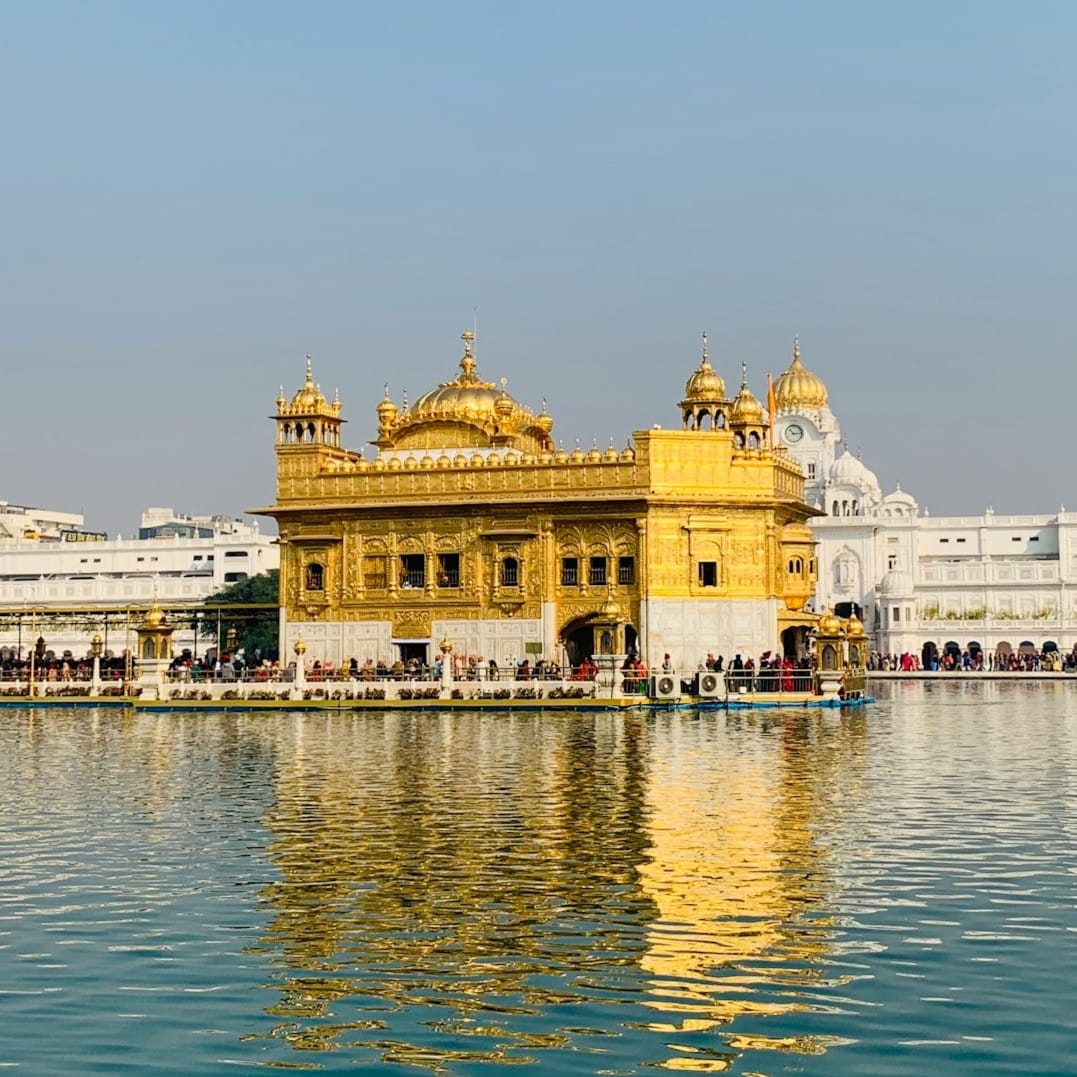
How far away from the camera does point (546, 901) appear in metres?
12.9

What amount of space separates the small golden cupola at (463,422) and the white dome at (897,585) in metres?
39.9

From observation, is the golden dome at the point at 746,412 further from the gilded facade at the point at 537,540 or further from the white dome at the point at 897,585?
the white dome at the point at 897,585

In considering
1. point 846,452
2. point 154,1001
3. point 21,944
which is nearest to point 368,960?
point 154,1001

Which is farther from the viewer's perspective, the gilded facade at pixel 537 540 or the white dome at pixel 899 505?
the white dome at pixel 899 505

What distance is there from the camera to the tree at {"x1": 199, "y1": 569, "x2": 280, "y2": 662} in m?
54.2

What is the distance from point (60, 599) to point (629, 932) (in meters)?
Result: 85.4

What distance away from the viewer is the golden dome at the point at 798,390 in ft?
345

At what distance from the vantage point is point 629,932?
11.8 metres

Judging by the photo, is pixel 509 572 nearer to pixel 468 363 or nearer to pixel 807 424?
pixel 468 363

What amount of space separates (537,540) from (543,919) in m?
35.3

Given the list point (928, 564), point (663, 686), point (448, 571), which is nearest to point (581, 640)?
point (448, 571)

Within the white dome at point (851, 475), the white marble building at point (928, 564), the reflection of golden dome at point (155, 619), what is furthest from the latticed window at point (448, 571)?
the white dome at point (851, 475)

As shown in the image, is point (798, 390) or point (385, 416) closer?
point (385, 416)

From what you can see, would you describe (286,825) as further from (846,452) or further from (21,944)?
A: (846,452)
